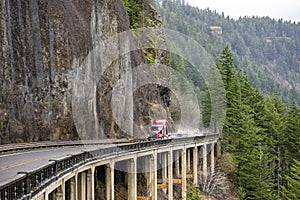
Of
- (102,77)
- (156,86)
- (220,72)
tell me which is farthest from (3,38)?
(220,72)

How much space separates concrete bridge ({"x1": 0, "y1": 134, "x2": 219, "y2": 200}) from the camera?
12.4 meters

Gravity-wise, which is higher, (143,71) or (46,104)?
(143,71)

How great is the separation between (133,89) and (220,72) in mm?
20667

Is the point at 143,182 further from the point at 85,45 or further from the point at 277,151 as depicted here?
the point at 277,151

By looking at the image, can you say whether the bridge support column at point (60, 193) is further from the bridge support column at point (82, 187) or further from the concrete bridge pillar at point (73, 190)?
the bridge support column at point (82, 187)

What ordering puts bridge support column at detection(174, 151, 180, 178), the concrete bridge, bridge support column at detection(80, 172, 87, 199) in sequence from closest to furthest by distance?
the concrete bridge, bridge support column at detection(80, 172, 87, 199), bridge support column at detection(174, 151, 180, 178)

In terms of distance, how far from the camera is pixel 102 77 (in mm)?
42969

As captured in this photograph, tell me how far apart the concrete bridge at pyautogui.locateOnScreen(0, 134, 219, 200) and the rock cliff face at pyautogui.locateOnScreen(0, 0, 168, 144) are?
482cm

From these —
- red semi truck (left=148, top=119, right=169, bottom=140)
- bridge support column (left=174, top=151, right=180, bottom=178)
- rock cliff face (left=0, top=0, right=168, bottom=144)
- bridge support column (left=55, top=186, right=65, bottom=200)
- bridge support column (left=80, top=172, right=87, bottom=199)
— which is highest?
rock cliff face (left=0, top=0, right=168, bottom=144)

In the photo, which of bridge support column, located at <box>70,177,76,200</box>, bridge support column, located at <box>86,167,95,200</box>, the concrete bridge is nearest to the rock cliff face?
the concrete bridge

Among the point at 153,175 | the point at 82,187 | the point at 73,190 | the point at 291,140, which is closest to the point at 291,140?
the point at 291,140

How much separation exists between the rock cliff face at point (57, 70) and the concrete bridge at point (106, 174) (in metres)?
4.82

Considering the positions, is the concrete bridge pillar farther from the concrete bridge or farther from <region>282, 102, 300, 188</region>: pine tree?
<region>282, 102, 300, 188</region>: pine tree

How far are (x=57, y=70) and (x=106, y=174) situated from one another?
10.5m
